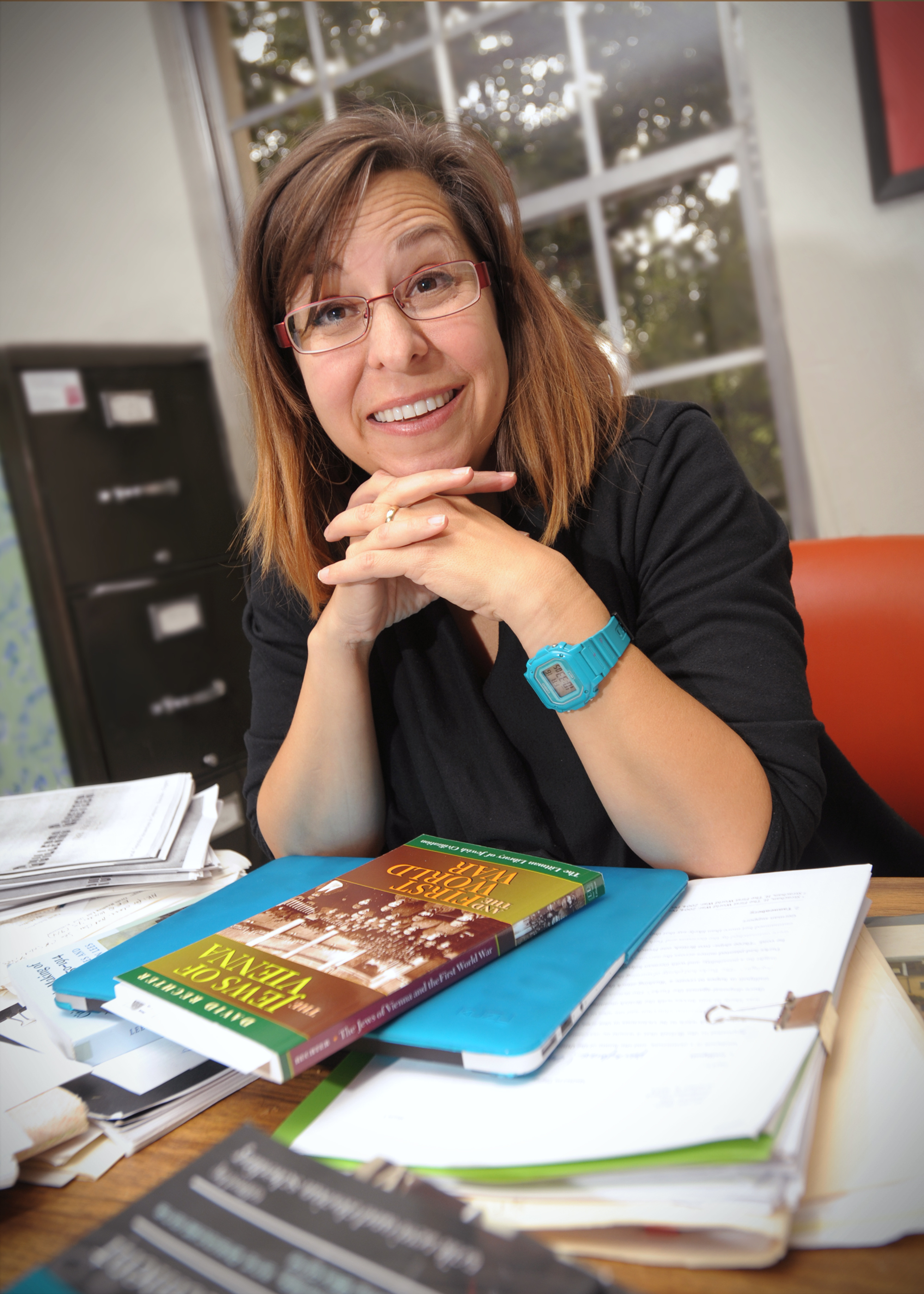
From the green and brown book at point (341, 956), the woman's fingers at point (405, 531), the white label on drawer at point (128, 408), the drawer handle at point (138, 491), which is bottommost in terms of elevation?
the green and brown book at point (341, 956)

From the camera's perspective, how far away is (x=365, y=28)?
3162 millimetres

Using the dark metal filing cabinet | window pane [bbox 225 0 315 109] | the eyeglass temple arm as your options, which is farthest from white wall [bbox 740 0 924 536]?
the dark metal filing cabinet

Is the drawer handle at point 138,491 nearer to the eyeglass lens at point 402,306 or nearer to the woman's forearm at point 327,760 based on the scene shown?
the eyeglass lens at point 402,306

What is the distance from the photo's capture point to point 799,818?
2.71 feet

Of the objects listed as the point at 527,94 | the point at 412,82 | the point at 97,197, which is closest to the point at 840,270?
the point at 527,94

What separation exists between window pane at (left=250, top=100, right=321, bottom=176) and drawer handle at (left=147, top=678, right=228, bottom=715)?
1.93 m

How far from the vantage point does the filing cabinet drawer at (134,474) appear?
269 cm

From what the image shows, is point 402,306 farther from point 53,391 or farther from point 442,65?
point 442,65

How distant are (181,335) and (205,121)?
896 millimetres

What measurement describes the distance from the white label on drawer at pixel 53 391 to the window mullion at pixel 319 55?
1445 mm

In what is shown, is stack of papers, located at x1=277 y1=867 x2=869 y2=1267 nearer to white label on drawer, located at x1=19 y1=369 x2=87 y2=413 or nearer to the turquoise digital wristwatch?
the turquoise digital wristwatch

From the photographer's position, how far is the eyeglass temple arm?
1.07 meters

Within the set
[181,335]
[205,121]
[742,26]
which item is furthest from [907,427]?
[205,121]

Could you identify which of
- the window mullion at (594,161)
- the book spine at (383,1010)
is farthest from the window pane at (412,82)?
the book spine at (383,1010)
